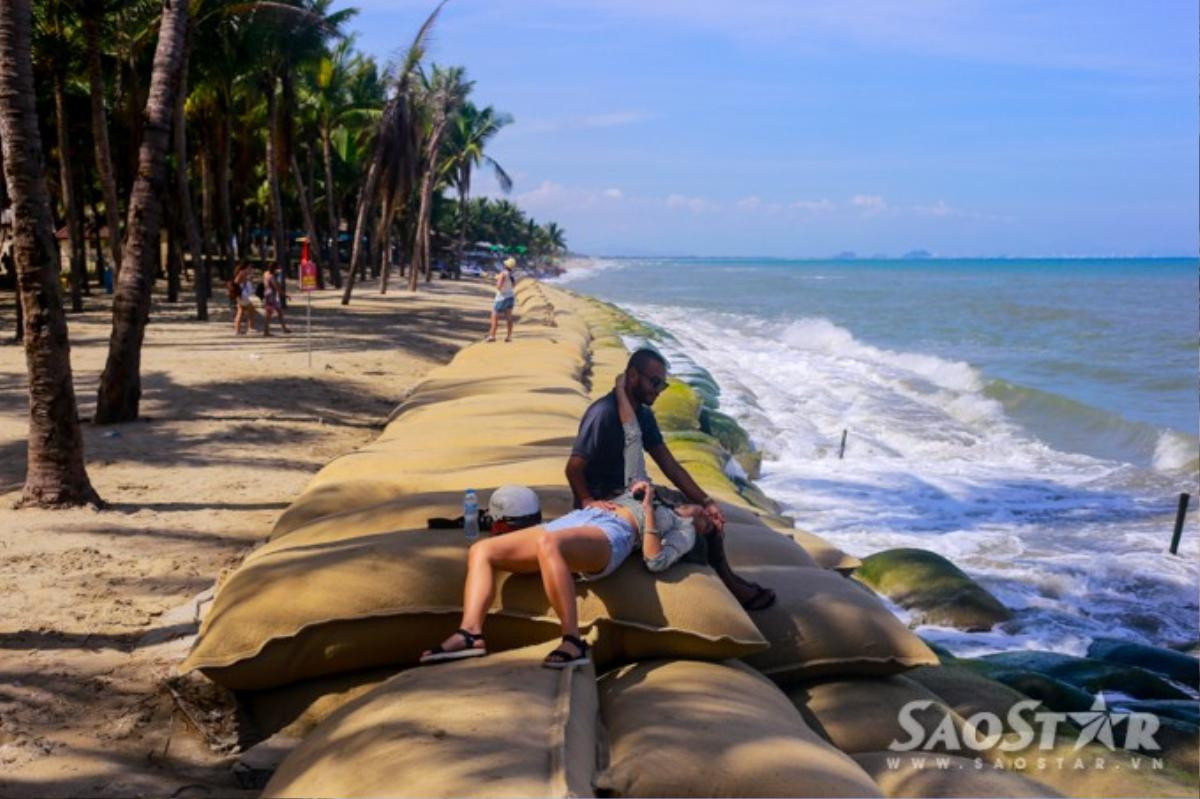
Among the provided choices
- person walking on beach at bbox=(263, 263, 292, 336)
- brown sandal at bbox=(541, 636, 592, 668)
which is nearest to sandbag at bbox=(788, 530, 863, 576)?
brown sandal at bbox=(541, 636, 592, 668)

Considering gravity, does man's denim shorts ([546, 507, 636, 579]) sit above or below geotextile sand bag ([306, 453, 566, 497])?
above

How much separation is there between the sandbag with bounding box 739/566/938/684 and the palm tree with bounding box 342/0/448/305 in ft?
69.4

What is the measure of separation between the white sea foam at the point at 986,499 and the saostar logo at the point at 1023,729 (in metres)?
1.93

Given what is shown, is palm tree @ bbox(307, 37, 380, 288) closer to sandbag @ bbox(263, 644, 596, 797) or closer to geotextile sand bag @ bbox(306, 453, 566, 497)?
geotextile sand bag @ bbox(306, 453, 566, 497)

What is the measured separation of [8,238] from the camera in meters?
16.1

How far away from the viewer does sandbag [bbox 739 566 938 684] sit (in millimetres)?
4469

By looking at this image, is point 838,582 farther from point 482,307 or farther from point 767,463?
point 482,307

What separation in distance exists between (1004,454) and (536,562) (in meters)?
13.4

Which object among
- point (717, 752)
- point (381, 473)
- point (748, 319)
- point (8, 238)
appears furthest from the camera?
point (748, 319)

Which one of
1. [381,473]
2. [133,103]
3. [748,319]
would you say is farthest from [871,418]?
[748,319]

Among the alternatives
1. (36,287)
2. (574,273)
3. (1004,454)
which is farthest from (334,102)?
(574,273)

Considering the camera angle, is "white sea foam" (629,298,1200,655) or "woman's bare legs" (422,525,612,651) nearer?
"woman's bare legs" (422,525,612,651)

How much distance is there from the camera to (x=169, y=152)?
2800 centimetres

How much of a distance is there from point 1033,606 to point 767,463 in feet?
19.0
